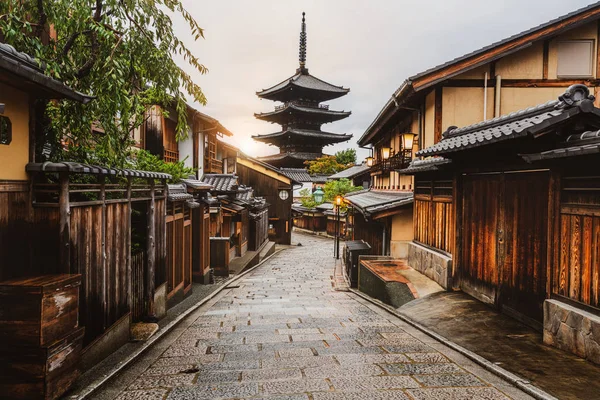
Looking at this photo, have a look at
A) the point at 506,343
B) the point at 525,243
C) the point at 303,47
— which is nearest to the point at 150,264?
the point at 506,343

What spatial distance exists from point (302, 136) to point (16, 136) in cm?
4760

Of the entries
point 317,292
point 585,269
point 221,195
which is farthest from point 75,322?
point 221,195

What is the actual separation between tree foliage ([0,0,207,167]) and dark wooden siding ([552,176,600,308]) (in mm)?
7270

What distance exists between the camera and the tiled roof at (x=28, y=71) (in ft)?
13.7

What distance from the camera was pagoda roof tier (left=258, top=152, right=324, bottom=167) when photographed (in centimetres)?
5256

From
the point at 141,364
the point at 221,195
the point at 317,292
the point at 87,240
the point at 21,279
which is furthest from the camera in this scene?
the point at 221,195

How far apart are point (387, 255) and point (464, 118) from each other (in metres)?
6.12

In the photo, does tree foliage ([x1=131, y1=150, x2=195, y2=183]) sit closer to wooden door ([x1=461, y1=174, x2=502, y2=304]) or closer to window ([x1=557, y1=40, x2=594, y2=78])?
wooden door ([x1=461, y1=174, x2=502, y2=304])

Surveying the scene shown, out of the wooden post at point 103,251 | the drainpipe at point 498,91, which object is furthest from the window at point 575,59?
the wooden post at point 103,251

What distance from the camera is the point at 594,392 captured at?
4.88 meters

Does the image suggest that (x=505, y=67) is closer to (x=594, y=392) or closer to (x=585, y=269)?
(x=585, y=269)

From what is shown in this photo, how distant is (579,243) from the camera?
20.5ft

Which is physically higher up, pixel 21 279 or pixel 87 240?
pixel 87 240

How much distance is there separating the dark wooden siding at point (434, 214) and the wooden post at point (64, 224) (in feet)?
31.3
